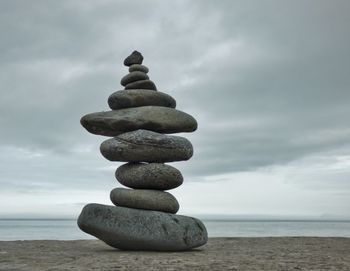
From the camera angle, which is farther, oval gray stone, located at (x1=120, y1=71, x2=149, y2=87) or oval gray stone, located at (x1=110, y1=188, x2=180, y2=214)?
oval gray stone, located at (x1=120, y1=71, x2=149, y2=87)

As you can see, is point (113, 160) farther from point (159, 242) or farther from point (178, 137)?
point (159, 242)

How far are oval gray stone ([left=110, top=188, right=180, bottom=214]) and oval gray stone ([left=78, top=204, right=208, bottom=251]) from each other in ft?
1.16

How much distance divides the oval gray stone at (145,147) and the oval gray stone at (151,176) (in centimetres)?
29

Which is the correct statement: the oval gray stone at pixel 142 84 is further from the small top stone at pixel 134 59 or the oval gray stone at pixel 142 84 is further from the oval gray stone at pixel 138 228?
the oval gray stone at pixel 138 228

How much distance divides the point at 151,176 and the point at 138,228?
1912 millimetres

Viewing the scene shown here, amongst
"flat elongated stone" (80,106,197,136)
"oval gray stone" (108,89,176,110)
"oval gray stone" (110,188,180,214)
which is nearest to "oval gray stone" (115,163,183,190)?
"oval gray stone" (110,188,180,214)

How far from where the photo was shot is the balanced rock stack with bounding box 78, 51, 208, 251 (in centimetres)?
1498

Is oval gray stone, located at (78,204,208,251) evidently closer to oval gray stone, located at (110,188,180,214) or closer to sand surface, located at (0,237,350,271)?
oval gray stone, located at (110,188,180,214)

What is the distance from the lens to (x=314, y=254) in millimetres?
14648

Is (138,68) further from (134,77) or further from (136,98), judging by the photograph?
(136,98)

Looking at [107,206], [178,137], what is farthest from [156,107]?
[107,206]

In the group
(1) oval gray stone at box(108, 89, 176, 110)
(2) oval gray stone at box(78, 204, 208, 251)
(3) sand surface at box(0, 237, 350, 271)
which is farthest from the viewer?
(1) oval gray stone at box(108, 89, 176, 110)

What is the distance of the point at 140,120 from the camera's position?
1636cm

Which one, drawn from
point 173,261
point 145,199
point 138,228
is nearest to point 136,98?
point 145,199
